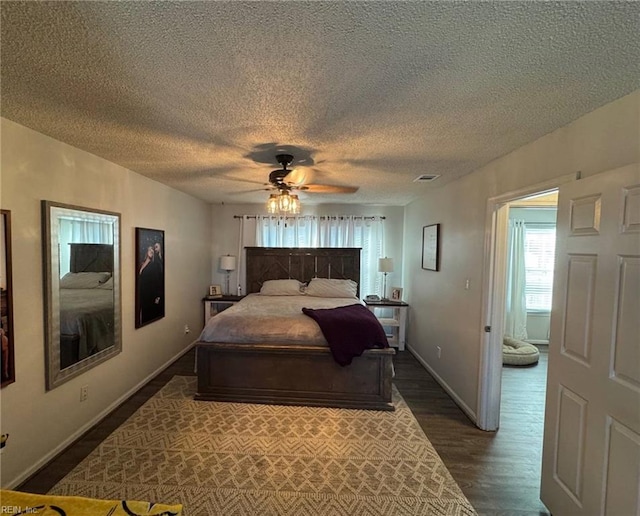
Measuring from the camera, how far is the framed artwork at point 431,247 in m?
3.75

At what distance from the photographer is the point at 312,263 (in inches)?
205

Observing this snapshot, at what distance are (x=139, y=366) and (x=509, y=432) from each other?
3.73 meters

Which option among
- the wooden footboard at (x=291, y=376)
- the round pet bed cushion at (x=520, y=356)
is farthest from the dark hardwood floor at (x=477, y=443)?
the wooden footboard at (x=291, y=376)

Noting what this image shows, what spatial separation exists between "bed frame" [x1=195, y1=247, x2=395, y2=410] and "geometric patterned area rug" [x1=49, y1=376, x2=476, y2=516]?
0.44 ft

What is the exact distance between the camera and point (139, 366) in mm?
3285

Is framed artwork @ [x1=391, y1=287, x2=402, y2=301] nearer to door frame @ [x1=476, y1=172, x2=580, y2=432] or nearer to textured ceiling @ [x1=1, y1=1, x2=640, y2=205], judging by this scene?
door frame @ [x1=476, y1=172, x2=580, y2=432]

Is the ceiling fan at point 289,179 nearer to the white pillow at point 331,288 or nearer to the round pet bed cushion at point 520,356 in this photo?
the white pillow at point 331,288

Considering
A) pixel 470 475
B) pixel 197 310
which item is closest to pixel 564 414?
pixel 470 475

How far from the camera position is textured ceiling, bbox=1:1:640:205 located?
0.97 meters

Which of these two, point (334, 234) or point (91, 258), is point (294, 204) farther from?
point (334, 234)

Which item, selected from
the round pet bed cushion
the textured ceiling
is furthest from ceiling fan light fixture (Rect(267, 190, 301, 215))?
the round pet bed cushion

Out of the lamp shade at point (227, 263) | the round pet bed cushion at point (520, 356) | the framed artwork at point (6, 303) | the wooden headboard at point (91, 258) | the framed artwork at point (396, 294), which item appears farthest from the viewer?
the lamp shade at point (227, 263)

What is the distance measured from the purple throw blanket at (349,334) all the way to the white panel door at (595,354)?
149cm

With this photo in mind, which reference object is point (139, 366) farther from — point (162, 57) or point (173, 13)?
point (173, 13)
